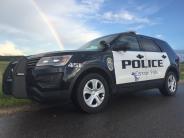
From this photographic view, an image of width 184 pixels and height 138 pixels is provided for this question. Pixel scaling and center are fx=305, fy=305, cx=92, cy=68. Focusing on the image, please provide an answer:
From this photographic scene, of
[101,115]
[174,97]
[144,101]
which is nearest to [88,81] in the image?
[101,115]

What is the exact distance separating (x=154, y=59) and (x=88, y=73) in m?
2.55

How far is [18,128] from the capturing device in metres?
5.04

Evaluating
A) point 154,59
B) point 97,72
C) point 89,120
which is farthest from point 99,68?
point 154,59

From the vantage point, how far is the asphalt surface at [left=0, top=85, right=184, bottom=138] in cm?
466

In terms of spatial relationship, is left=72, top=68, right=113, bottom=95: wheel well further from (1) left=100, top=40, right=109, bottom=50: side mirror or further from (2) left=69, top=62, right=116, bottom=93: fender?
(1) left=100, top=40, right=109, bottom=50: side mirror

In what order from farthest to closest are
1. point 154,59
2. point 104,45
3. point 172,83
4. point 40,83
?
1. point 172,83
2. point 154,59
3. point 104,45
4. point 40,83

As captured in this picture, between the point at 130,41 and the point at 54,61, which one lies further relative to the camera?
the point at 130,41

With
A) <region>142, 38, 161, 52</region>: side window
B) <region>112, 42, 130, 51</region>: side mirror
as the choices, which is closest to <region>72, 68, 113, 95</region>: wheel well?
<region>112, 42, 130, 51</region>: side mirror

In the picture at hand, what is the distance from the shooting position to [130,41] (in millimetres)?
7531

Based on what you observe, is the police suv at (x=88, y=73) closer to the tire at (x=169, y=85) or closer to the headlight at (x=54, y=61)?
the headlight at (x=54, y=61)

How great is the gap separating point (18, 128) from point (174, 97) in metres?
5.00

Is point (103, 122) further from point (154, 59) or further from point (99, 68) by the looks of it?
point (154, 59)

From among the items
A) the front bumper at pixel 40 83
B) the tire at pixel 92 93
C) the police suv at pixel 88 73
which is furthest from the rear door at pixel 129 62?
the front bumper at pixel 40 83

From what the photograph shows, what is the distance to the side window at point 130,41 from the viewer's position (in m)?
7.17
